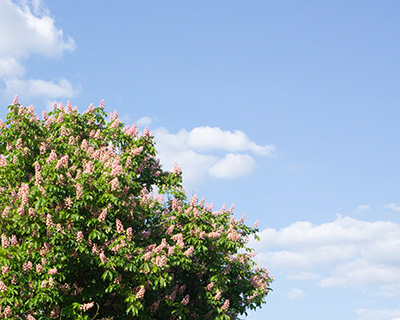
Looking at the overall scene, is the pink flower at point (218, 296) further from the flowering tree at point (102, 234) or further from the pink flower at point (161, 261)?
the pink flower at point (161, 261)

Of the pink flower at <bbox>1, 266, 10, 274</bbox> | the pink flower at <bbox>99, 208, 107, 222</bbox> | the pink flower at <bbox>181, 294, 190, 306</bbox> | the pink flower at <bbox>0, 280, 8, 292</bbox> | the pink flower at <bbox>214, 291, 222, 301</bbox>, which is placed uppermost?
the pink flower at <bbox>99, 208, 107, 222</bbox>

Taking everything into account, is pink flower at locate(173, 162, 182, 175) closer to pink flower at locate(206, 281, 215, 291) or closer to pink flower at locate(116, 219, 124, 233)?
pink flower at locate(206, 281, 215, 291)

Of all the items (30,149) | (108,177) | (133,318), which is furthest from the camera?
(30,149)

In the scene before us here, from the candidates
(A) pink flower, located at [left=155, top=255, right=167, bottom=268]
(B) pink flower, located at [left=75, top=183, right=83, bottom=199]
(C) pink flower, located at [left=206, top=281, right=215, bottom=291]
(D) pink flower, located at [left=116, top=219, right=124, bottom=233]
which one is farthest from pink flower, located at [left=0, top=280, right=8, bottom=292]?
(C) pink flower, located at [left=206, top=281, right=215, bottom=291]

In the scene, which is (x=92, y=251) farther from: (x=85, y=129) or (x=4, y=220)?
(x=85, y=129)

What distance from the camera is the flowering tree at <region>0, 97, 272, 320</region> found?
15.4 m

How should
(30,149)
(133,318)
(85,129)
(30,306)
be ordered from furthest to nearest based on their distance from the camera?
(85,129), (30,149), (133,318), (30,306)

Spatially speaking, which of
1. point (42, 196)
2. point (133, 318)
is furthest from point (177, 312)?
point (42, 196)

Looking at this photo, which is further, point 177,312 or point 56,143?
point 56,143

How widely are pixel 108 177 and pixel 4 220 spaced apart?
344 centimetres

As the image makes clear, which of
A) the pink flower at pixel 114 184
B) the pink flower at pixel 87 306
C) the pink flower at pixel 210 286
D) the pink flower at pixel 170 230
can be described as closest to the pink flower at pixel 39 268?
the pink flower at pixel 87 306

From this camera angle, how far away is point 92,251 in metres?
15.7

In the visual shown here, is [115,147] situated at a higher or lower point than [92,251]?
higher

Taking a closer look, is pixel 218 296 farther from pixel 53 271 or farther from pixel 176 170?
pixel 53 271
